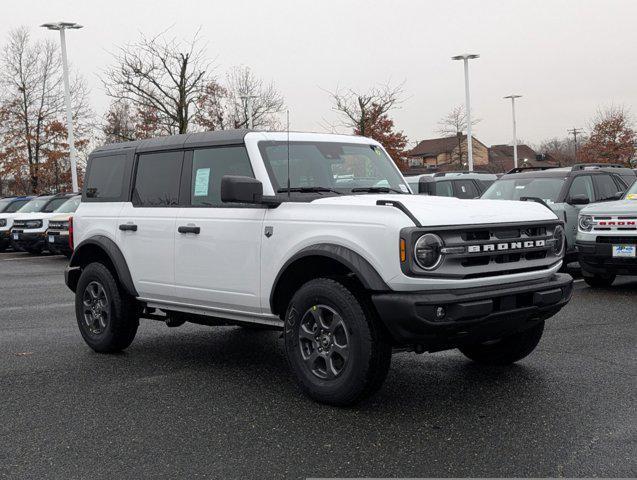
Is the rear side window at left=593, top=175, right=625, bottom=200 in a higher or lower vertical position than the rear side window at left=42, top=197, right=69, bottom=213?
lower

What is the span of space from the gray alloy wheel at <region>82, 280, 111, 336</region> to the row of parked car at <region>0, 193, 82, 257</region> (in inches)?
479

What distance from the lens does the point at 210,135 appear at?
656 centimetres

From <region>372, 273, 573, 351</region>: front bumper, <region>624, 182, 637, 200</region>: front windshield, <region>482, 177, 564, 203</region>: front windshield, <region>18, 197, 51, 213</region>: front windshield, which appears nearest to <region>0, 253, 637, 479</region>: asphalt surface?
<region>372, 273, 573, 351</region>: front bumper

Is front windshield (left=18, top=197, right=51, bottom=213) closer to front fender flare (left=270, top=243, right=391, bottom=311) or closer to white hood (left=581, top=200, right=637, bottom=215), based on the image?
white hood (left=581, top=200, right=637, bottom=215)

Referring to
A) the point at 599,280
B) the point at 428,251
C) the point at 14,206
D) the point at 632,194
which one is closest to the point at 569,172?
the point at 632,194

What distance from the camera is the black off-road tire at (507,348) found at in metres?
6.16

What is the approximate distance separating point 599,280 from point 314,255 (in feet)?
24.1

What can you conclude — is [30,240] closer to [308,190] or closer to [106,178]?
[106,178]

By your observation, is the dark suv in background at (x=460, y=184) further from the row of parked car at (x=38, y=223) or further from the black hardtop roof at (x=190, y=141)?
the black hardtop roof at (x=190, y=141)

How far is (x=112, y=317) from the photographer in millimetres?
7168

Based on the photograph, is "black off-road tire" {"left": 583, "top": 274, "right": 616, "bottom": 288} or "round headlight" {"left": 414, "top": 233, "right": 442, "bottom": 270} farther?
"black off-road tire" {"left": 583, "top": 274, "right": 616, "bottom": 288}

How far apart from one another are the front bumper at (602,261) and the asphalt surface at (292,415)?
2.62 meters

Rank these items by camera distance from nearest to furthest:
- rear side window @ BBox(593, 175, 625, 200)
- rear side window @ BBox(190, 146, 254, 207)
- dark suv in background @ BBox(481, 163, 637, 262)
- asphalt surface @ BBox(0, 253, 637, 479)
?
asphalt surface @ BBox(0, 253, 637, 479) → rear side window @ BBox(190, 146, 254, 207) → dark suv in background @ BBox(481, 163, 637, 262) → rear side window @ BBox(593, 175, 625, 200)

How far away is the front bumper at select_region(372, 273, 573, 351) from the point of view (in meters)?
4.85
